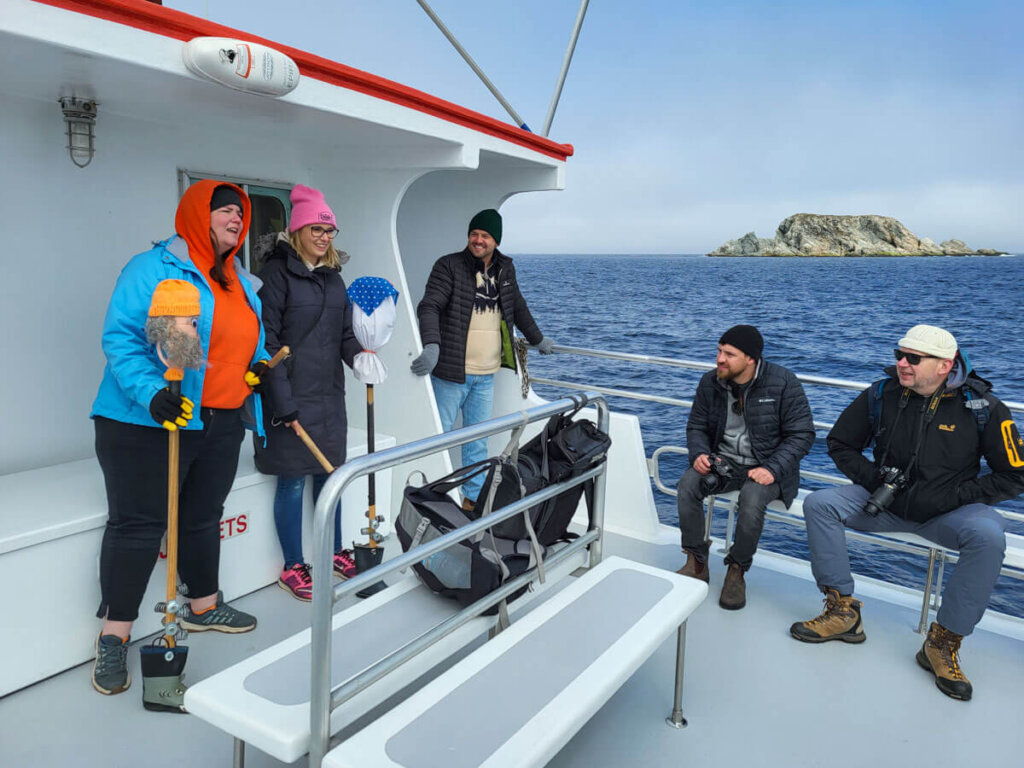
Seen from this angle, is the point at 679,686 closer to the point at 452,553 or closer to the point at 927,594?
the point at 452,553

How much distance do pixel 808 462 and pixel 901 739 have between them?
9.51 meters

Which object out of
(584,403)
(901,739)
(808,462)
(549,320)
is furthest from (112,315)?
(549,320)

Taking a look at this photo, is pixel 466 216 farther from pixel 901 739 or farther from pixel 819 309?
pixel 819 309

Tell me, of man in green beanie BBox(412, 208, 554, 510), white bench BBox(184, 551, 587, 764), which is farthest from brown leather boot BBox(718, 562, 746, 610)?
white bench BBox(184, 551, 587, 764)

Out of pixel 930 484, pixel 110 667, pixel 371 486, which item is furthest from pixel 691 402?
pixel 110 667

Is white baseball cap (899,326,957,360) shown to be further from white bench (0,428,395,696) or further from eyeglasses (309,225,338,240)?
white bench (0,428,395,696)

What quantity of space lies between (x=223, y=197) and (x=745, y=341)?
83.8 inches

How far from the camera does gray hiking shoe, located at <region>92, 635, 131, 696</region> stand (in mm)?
2418

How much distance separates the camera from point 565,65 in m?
4.54

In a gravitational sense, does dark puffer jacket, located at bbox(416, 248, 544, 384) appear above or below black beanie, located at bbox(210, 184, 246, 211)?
below

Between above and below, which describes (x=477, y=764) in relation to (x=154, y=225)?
below

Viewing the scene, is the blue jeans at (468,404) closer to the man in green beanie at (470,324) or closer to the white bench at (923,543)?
the man in green beanie at (470,324)

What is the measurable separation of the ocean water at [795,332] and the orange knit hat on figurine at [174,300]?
5.63 meters

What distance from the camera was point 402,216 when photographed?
4.85m
